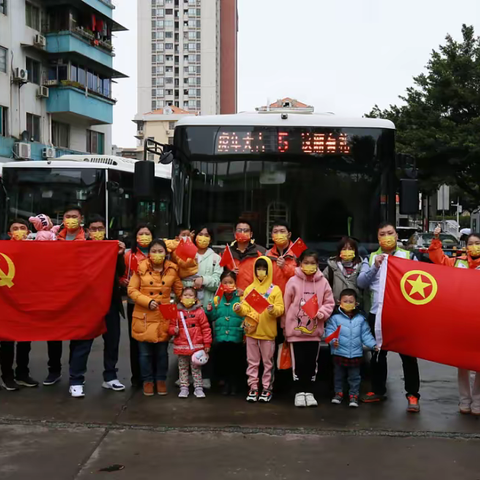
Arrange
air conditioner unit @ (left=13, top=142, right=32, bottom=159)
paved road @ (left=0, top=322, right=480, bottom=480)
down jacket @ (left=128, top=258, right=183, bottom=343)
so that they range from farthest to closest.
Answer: air conditioner unit @ (left=13, top=142, right=32, bottom=159) → down jacket @ (left=128, top=258, right=183, bottom=343) → paved road @ (left=0, top=322, right=480, bottom=480)

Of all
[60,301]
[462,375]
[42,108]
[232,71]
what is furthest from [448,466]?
[232,71]

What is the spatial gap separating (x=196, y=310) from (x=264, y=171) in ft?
6.60

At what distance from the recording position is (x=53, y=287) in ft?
23.5

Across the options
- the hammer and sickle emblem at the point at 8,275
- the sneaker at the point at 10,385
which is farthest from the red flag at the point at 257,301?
the sneaker at the point at 10,385

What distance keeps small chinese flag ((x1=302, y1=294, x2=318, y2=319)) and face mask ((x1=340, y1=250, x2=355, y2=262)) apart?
1.93ft

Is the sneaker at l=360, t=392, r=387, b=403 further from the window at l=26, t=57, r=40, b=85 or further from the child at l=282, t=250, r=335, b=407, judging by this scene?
the window at l=26, t=57, r=40, b=85

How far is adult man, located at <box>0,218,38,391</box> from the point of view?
713 centimetres

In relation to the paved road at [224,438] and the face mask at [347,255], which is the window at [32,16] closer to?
the paved road at [224,438]

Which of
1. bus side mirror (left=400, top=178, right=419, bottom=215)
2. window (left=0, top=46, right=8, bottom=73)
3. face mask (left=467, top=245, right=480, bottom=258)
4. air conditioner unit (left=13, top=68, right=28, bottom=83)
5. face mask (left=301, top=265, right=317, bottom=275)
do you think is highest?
window (left=0, top=46, right=8, bottom=73)

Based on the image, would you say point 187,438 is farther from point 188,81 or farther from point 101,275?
point 188,81

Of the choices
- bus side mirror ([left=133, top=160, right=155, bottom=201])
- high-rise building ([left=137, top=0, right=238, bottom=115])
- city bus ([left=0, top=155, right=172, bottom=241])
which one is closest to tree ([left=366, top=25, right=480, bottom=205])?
city bus ([left=0, top=155, right=172, bottom=241])

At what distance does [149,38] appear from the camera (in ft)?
398

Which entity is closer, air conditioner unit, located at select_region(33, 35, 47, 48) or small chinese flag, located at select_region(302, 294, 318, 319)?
small chinese flag, located at select_region(302, 294, 318, 319)

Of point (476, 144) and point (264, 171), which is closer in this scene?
point (264, 171)
